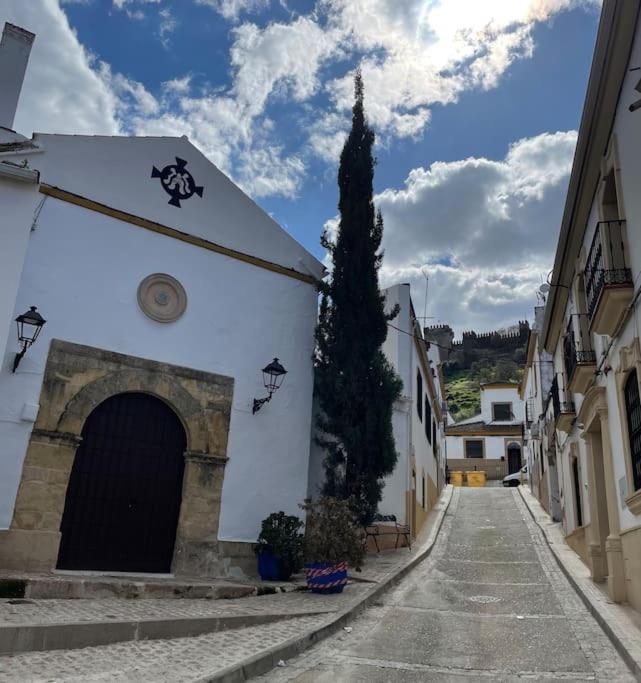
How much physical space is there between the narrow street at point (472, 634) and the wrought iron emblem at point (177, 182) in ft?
22.4

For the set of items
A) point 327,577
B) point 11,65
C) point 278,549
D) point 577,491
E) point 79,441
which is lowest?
point 327,577

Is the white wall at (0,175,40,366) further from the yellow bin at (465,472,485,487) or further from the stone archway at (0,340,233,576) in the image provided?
the yellow bin at (465,472,485,487)

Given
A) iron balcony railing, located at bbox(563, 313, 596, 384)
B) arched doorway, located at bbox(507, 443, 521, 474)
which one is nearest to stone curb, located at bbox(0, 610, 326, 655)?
iron balcony railing, located at bbox(563, 313, 596, 384)

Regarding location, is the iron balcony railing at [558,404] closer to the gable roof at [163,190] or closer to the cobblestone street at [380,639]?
the cobblestone street at [380,639]

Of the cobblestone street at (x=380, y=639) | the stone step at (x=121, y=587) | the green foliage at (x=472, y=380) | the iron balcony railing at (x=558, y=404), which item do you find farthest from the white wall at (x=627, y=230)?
the green foliage at (x=472, y=380)

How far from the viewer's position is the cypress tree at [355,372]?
11000 millimetres

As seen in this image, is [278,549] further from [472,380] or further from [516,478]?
[472,380]

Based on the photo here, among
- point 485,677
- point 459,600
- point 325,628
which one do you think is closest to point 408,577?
point 459,600

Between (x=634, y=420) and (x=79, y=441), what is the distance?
23.4 feet

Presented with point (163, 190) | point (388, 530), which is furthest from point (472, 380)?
point (163, 190)

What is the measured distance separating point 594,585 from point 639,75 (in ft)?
23.1

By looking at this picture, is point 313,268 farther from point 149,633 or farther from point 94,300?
point 149,633

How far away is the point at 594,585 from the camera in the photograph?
9594 millimetres

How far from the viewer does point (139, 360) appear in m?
9.48
